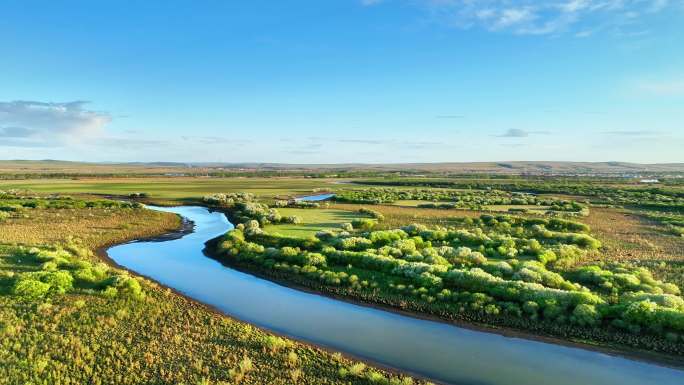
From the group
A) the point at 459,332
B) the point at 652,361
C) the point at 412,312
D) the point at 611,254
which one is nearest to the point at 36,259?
the point at 412,312

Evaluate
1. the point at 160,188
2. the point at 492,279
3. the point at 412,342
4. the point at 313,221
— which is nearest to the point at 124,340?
the point at 412,342

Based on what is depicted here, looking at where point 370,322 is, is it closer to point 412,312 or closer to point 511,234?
point 412,312

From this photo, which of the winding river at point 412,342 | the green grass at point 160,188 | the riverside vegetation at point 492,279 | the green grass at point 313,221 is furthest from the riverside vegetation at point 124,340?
the green grass at point 160,188

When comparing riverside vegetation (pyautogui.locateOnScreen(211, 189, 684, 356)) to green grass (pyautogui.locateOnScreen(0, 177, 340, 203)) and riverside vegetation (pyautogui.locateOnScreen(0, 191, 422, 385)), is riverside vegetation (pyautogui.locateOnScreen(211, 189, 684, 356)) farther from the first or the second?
green grass (pyautogui.locateOnScreen(0, 177, 340, 203))

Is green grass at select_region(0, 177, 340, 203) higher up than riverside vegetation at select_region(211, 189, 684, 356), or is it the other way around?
green grass at select_region(0, 177, 340, 203)

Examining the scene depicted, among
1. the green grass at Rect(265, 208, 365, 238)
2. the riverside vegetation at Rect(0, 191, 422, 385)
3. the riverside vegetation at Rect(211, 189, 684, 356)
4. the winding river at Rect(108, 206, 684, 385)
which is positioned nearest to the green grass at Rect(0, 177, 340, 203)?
the green grass at Rect(265, 208, 365, 238)

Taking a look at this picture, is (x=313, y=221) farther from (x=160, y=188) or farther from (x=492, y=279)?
(x=160, y=188)
